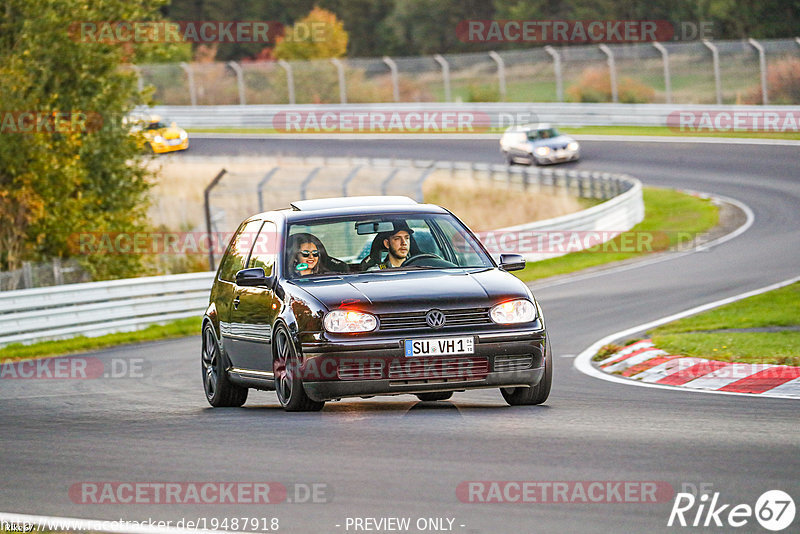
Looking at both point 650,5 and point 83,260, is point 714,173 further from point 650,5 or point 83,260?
point 650,5

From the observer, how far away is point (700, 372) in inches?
470

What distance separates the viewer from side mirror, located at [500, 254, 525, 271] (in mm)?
9762

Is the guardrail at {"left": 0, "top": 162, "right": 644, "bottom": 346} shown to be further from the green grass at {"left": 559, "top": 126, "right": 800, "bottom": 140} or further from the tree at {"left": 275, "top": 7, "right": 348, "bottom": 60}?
the tree at {"left": 275, "top": 7, "right": 348, "bottom": 60}

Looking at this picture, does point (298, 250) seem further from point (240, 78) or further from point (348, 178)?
point (240, 78)

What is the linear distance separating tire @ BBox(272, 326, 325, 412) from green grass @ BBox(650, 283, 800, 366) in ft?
15.7

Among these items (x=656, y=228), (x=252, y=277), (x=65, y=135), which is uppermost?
(x=252, y=277)

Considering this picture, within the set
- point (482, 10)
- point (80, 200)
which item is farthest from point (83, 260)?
point (482, 10)

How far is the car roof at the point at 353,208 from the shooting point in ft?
32.7

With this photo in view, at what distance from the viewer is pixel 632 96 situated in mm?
49219

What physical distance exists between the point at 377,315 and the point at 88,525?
2970mm

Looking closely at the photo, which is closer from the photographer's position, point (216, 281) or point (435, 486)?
point (435, 486)

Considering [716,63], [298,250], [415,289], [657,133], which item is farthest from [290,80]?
[415,289]

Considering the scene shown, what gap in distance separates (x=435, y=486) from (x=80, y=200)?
794 inches

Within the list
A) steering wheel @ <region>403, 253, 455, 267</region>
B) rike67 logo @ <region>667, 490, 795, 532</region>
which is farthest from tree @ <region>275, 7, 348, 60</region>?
rike67 logo @ <region>667, 490, 795, 532</region>
